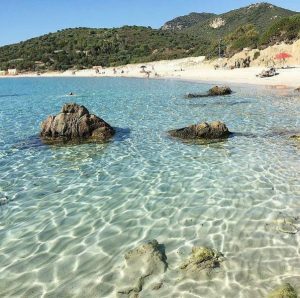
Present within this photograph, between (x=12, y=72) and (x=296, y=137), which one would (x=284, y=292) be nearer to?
(x=296, y=137)

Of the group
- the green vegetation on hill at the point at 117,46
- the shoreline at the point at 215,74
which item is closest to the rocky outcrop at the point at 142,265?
the shoreline at the point at 215,74

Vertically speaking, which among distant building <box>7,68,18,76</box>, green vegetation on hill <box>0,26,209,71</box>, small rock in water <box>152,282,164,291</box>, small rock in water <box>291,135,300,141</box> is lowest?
distant building <box>7,68,18,76</box>

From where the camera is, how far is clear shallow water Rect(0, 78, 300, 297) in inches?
296

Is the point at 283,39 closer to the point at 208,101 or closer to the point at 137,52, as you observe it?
the point at 208,101

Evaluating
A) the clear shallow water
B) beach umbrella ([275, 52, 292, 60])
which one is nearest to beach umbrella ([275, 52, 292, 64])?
beach umbrella ([275, 52, 292, 60])

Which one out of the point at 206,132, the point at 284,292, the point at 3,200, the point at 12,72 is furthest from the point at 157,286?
the point at 12,72

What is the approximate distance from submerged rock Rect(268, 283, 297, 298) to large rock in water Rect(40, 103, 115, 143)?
533 inches

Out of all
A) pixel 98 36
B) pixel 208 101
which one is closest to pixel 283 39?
pixel 208 101

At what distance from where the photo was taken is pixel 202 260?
784 cm

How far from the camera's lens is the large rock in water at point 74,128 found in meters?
19.5

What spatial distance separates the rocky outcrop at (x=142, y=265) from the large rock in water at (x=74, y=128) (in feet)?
37.4

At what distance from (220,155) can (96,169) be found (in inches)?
194

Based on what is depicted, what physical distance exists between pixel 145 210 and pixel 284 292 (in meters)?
4.73

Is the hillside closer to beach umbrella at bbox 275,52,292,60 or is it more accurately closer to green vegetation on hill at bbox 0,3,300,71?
green vegetation on hill at bbox 0,3,300,71
